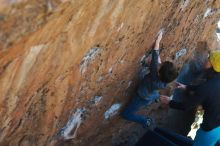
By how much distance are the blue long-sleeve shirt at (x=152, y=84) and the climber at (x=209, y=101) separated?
31 centimetres

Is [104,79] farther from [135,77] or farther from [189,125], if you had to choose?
[189,125]

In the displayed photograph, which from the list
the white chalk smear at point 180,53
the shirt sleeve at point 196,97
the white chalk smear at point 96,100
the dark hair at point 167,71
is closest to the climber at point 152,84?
the dark hair at point 167,71

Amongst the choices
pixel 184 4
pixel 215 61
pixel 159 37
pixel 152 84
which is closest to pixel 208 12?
pixel 184 4

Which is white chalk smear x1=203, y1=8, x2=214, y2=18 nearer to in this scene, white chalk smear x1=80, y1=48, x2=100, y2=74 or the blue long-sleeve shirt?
the blue long-sleeve shirt

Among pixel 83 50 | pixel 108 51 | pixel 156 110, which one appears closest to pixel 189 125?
A: pixel 156 110

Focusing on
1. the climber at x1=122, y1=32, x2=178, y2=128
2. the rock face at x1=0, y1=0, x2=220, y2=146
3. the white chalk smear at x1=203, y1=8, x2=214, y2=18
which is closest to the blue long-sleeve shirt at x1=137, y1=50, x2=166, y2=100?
the climber at x1=122, y1=32, x2=178, y2=128

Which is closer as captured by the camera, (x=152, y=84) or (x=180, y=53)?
(x=152, y=84)

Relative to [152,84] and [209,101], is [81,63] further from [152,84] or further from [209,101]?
[209,101]

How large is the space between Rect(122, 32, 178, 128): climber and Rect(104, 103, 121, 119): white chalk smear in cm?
15

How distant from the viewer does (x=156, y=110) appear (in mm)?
6605

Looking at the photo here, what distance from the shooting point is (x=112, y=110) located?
5.32 m

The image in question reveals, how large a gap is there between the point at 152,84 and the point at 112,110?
2.09 ft

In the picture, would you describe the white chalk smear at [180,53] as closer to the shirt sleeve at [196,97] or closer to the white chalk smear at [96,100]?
the shirt sleeve at [196,97]

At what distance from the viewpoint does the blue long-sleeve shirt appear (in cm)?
488
